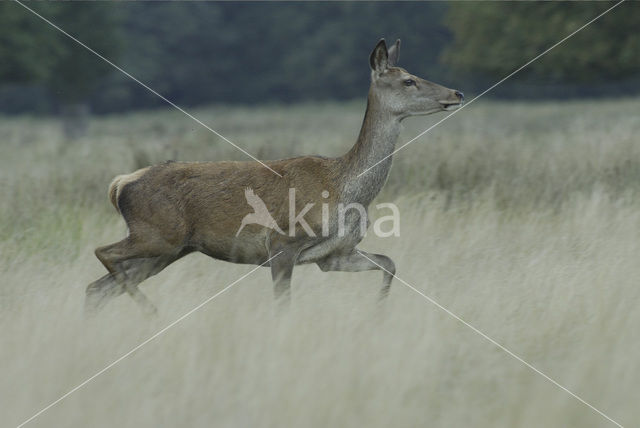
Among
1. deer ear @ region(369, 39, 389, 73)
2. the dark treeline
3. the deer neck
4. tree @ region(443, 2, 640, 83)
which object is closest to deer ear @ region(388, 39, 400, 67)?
deer ear @ region(369, 39, 389, 73)

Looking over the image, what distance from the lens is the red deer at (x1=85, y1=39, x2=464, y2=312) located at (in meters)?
6.02

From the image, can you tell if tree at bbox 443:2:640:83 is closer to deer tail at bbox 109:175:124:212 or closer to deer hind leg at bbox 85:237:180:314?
deer tail at bbox 109:175:124:212

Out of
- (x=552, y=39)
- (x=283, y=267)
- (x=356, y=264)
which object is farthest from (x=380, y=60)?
(x=552, y=39)

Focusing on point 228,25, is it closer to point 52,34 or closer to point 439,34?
point 439,34

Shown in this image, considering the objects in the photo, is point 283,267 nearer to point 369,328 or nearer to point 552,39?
point 369,328

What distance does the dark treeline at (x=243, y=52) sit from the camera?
32.3 meters

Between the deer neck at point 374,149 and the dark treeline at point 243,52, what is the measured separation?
24.2 m

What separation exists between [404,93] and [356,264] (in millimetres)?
1087

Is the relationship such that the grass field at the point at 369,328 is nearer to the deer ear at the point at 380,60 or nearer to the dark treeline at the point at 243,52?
the deer ear at the point at 380,60

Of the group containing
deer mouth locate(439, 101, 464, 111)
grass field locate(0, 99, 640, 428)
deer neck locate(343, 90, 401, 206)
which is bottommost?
grass field locate(0, 99, 640, 428)

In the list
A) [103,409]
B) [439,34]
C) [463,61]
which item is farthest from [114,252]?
[439,34]

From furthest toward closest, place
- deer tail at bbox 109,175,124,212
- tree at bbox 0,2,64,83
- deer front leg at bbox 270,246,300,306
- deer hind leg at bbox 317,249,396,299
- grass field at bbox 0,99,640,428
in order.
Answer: tree at bbox 0,2,64,83 → deer tail at bbox 109,175,124,212 → deer hind leg at bbox 317,249,396,299 → deer front leg at bbox 270,246,300,306 → grass field at bbox 0,99,640,428

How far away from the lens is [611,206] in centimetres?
837

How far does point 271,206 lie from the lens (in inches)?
239
